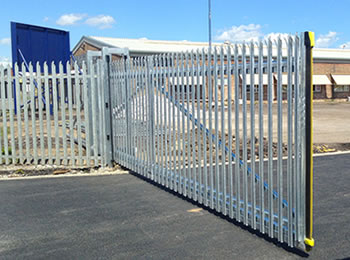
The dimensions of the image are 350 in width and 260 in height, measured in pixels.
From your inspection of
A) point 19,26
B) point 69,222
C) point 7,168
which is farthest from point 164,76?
point 19,26

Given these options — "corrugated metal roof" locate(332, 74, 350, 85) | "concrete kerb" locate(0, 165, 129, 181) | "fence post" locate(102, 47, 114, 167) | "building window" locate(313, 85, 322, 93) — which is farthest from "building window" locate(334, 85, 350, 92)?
"concrete kerb" locate(0, 165, 129, 181)

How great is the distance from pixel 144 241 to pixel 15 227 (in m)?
1.76

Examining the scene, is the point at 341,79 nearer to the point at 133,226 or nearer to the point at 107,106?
the point at 107,106

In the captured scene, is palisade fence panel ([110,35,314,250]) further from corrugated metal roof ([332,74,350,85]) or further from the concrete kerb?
corrugated metal roof ([332,74,350,85])

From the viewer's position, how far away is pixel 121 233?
4770 mm

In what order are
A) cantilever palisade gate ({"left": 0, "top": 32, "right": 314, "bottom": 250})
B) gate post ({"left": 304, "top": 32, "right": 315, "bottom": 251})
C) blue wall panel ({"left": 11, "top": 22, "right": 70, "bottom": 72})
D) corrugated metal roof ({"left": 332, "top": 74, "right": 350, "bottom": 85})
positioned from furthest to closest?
corrugated metal roof ({"left": 332, "top": 74, "right": 350, "bottom": 85})
blue wall panel ({"left": 11, "top": 22, "right": 70, "bottom": 72})
cantilever palisade gate ({"left": 0, "top": 32, "right": 314, "bottom": 250})
gate post ({"left": 304, "top": 32, "right": 315, "bottom": 251})

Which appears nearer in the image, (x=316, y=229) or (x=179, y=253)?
(x=179, y=253)

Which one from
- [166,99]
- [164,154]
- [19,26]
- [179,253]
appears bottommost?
[179,253]

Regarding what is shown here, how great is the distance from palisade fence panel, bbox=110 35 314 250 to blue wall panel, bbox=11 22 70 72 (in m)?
14.6

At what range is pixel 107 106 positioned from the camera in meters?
8.57

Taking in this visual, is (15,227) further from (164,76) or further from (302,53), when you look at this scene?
(302,53)

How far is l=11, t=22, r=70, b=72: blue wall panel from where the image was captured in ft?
68.7

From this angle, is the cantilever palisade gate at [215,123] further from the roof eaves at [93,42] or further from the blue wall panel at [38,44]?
the roof eaves at [93,42]

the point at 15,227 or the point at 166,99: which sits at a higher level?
the point at 166,99
